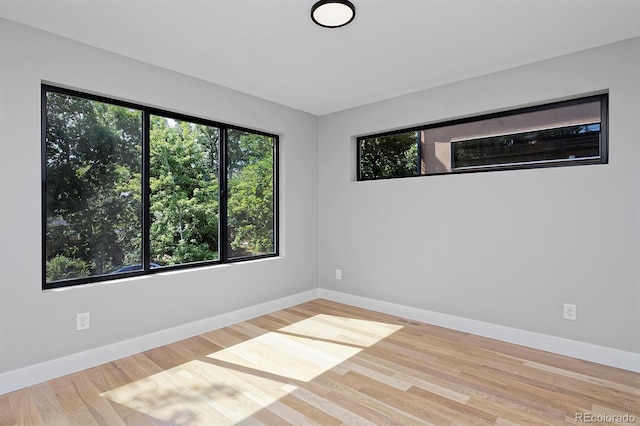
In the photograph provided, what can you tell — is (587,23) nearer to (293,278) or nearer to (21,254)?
(293,278)

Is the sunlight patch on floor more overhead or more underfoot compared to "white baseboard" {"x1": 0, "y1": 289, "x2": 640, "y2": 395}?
more underfoot

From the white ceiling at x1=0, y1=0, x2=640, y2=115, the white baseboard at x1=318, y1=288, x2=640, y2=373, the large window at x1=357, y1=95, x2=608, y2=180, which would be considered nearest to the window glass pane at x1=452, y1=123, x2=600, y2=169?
the large window at x1=357, y1=95, x2=608, y2=180

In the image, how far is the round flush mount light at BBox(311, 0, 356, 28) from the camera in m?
2.11

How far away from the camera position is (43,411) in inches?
81.4

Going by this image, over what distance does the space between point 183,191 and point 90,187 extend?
2.57 feet

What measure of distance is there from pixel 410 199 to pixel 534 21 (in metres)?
1.95

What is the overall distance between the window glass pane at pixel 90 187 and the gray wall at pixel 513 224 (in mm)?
2466

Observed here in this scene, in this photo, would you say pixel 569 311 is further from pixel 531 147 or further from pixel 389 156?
pixel 389 156

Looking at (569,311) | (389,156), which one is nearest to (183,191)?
(389,156)

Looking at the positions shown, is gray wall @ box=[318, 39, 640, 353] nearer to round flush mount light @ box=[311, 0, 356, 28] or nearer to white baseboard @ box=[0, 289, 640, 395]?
white baseboard @ box=[0, 289, 640, 395]

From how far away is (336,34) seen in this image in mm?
2535

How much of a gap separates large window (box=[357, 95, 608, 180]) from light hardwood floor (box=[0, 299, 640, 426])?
1718 millimetres

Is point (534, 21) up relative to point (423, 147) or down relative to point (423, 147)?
up

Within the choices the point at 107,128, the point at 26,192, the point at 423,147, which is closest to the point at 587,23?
the point at 423,147
